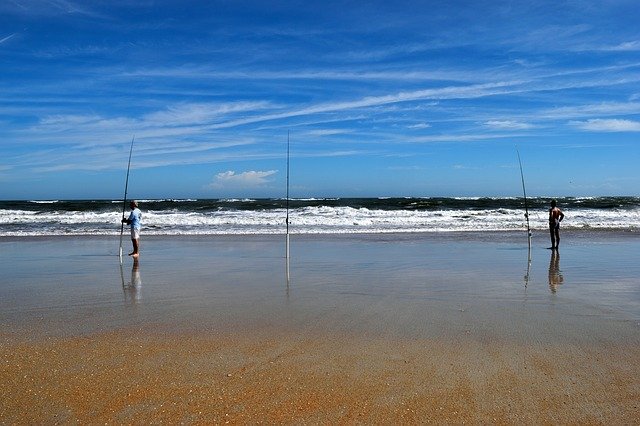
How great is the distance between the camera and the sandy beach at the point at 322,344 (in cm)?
395

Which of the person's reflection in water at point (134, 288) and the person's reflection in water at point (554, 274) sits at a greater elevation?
the person's reflection in water at point (554, 274)

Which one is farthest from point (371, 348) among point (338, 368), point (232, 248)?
point (232, 248)

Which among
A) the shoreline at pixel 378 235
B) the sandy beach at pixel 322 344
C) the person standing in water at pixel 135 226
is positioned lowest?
the sandy beach at pixel 322 344

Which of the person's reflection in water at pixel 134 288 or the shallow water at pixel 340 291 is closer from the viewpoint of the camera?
the shallow water at pixel 340 291

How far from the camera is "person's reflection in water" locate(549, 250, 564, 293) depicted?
890 cm

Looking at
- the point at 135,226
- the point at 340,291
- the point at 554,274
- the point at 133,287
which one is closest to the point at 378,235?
the point at 135,226

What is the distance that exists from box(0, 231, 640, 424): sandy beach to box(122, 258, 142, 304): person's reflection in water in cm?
5

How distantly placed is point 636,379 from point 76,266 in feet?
36.6

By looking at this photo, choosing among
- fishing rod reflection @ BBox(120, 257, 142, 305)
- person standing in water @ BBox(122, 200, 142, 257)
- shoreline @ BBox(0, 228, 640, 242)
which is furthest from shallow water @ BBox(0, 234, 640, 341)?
shoreline @ BBox(0, 228, 640, 242)

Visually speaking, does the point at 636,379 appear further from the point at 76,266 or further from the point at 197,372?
the point at 76,266

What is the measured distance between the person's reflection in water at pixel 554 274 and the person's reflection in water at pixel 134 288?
683cm

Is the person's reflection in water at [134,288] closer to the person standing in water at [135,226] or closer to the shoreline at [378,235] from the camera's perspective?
the person standing in water at [135,226]

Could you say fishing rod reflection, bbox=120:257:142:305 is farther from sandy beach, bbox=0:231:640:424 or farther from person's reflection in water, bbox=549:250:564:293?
person's reflection in water, bbox=549:250:564:293

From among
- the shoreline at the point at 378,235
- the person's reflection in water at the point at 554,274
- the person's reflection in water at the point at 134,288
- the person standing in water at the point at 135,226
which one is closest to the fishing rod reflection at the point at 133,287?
the person's reflection in water at the point at 134,288
